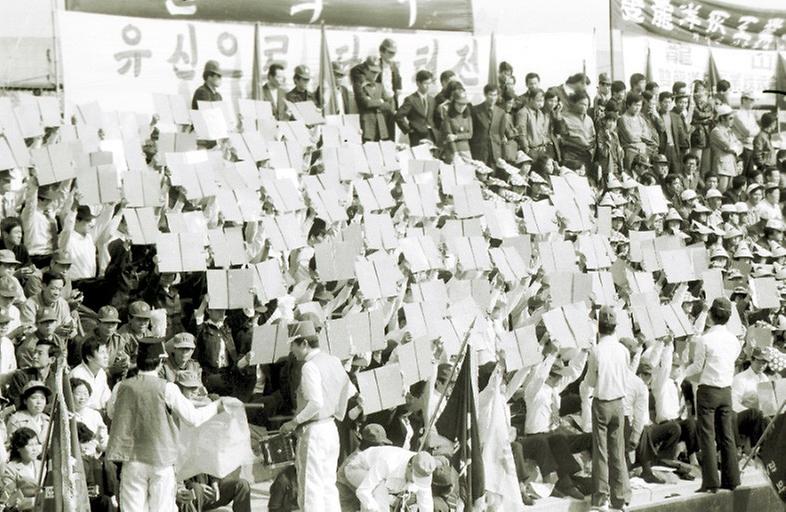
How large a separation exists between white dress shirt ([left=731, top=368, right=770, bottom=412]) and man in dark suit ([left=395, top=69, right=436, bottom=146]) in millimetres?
4866

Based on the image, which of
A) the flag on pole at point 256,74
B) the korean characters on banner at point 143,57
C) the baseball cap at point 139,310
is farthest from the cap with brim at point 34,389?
the flag on pole at point 256,74

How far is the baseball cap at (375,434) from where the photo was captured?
424 inches

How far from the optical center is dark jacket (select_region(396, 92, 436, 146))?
16922 millimetres

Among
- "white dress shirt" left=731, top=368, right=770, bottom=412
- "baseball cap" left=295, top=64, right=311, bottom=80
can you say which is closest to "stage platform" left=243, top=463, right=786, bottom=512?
"white dress shirt" left=731, top=368, right=770, bottom=412

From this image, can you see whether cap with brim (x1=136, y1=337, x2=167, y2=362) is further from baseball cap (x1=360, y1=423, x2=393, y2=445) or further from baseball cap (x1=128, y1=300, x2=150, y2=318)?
baseball cap (x1=360, y1=423, x2=393, y2=445)

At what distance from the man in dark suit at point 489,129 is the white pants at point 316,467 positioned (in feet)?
24.8

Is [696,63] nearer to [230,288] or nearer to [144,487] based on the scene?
[230,288]

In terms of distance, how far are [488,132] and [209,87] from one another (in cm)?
336

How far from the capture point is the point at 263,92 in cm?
1691

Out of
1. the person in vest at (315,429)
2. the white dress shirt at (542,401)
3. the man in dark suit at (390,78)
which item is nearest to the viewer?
the person in vest at (315,429)

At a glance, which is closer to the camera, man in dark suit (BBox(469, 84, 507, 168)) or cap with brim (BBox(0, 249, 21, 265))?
cap with brim (BBox(0, 249, 21, 265))

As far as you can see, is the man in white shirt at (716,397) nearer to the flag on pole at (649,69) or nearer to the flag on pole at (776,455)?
the flag on pole at (776,455)

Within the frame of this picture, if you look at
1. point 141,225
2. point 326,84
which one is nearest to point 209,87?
point 326,84

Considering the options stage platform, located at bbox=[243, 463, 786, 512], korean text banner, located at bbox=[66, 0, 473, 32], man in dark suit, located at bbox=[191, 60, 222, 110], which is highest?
korean text banner, located at bbox=[66, 0, 473, 32]
